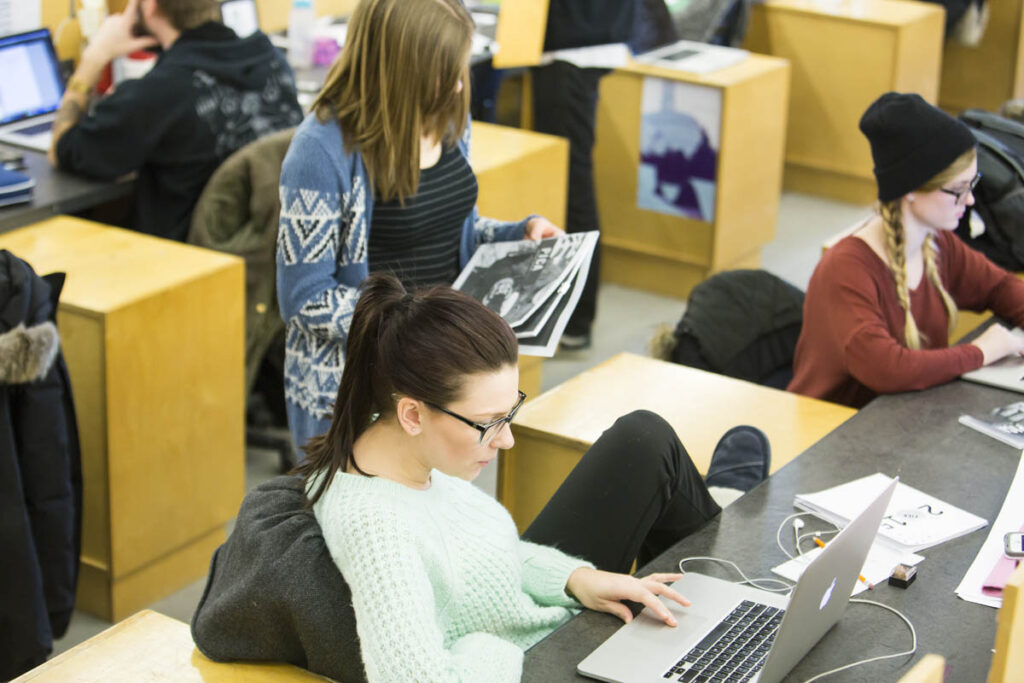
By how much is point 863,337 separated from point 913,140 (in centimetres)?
38

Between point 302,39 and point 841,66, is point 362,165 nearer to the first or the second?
point 302,39

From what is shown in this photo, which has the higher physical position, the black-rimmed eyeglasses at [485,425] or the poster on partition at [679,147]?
the black-rimmed eyeglasses at [485,425]

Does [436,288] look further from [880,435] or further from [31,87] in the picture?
[31,87]

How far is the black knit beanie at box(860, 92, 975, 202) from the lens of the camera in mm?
2656

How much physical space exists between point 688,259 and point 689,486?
2.82 meters

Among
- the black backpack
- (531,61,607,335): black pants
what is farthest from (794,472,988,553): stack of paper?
(531,61,607,335): black pants

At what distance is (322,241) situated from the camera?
2344mm

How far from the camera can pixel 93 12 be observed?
13.5 feet

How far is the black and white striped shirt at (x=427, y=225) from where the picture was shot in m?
2.45

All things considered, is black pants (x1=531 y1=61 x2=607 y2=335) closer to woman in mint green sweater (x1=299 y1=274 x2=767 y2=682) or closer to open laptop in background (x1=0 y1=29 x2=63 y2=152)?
open laptop in background (x1=0 y1=29 x2=63 y2=152)

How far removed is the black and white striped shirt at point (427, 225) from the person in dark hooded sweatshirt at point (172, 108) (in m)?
1.14

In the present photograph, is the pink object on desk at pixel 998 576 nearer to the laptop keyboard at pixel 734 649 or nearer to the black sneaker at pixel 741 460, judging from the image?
the laptop keyboard at pixel 734 649

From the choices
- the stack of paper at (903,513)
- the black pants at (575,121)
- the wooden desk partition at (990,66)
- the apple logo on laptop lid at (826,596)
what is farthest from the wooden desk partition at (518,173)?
the wooden desk partition at (990,66)

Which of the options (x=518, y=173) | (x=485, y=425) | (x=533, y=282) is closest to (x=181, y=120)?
(x=518, y=173)
